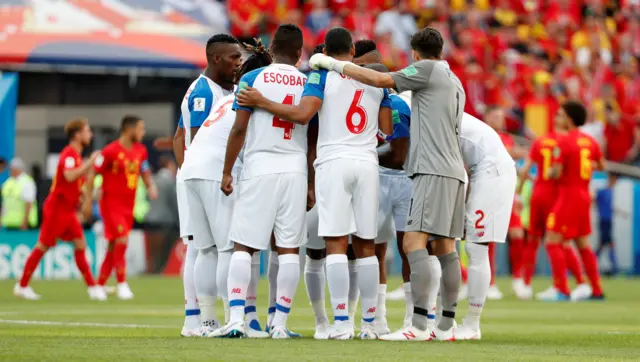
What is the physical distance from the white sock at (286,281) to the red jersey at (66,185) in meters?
7.64

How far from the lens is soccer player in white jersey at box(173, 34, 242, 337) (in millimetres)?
9992

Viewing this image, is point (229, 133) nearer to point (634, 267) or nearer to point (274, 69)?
point (274, 69)

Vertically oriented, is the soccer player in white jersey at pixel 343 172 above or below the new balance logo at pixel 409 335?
above

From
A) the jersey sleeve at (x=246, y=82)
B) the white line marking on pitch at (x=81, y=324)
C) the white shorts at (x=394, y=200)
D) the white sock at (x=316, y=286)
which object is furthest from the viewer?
the white line marking on pitch at (x=81, y=324)

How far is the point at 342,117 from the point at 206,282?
169cm

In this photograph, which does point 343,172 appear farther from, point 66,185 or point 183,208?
point 66,185

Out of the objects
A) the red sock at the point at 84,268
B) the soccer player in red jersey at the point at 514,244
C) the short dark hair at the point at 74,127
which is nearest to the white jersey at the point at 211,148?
the short dark hair at the point at 74,127

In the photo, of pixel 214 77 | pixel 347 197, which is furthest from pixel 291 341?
pixel 214 77

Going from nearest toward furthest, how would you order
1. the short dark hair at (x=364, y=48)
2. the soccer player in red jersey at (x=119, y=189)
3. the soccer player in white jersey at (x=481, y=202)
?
the soccer player in white jersey at (x=481, y=202)
the short dark hair at (x=364, y=48)
the soccer player in red jersey at (x=119, y=189)

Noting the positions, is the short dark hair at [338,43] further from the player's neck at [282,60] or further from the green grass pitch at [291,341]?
the green grass pitch at [291,341]

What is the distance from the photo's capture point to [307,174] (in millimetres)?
9680

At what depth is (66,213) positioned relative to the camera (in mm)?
16906

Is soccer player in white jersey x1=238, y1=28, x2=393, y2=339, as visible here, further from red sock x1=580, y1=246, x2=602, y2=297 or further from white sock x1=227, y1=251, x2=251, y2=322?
red sock x1=580, y1=246, x2=602, y2=297

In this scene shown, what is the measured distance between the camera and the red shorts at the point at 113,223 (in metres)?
17.0
